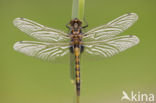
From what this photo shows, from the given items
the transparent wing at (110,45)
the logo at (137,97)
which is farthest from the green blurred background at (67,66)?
the transparent wing at (110,45)

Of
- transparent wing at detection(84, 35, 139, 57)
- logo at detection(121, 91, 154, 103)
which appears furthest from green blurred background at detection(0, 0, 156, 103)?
transparent wing at detection(84, 35, 139, 57)

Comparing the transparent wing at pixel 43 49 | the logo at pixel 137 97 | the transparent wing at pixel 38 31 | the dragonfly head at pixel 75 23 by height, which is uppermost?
the dragonfly head at pixel 75 23

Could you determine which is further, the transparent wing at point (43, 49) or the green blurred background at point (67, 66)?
the green blurred background at point (67, 66)

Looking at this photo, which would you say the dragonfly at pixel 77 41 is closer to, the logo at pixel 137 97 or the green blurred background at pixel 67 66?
the green blurred background at pixel 67 66

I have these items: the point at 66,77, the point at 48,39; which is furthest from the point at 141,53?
the point at 48,39

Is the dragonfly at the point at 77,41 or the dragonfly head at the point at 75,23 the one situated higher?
the dragonfly head at the point at 75,23

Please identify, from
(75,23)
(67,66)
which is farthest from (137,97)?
(75,23)

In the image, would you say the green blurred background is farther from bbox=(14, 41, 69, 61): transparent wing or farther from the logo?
bbox=(14, 41, 69, 61): transparent wing
